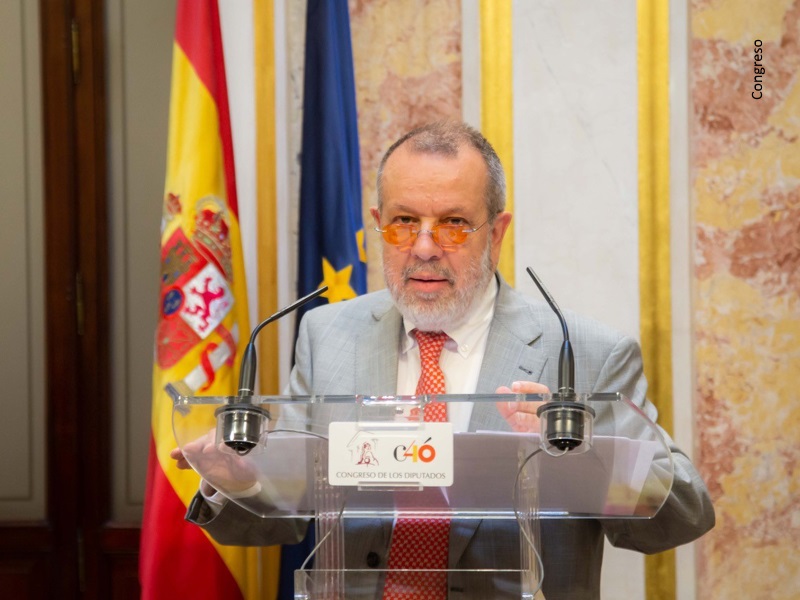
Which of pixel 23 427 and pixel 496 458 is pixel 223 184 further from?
pixel 496 458

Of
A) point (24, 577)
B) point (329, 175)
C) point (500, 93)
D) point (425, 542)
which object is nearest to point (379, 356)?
point (425, 542)

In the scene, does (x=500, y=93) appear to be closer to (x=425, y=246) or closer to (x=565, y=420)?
(x=425, y=246)

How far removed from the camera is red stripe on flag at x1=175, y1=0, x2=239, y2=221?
3170mm

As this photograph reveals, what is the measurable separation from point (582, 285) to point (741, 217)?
62 centimetres

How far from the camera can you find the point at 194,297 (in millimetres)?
3074

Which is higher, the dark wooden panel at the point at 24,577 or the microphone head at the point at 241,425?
the microphone head at the point at 241,425

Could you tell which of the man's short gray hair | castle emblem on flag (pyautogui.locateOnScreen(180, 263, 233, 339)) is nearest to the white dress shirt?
the man's short gray hair

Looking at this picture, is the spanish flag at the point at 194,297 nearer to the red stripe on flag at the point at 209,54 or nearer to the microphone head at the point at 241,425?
the red stripe on flag at the point at 209,54

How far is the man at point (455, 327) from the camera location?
2.08 meters

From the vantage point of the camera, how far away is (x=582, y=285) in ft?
11.3

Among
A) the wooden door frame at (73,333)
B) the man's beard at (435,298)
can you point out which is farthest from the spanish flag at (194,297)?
the man's beard at (435,298)

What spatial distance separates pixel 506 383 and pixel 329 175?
1.40 m

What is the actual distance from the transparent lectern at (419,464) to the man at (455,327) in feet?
1.23

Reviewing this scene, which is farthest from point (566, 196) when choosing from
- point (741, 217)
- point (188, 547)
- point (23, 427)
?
point (23, 427)
